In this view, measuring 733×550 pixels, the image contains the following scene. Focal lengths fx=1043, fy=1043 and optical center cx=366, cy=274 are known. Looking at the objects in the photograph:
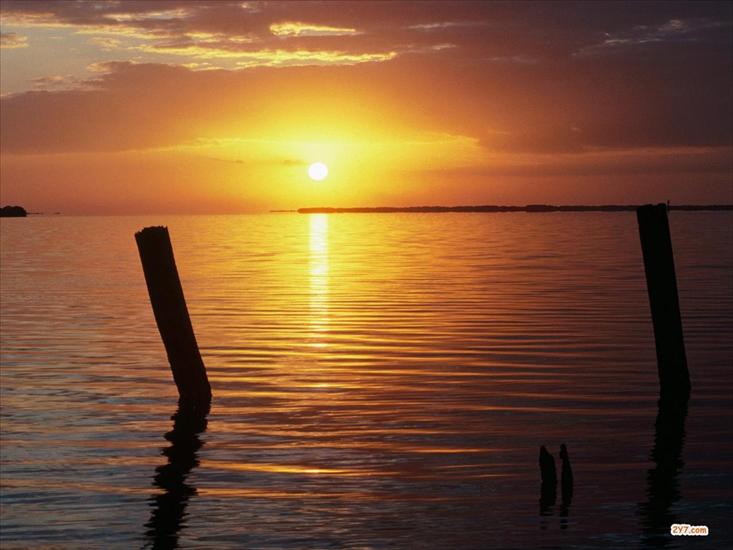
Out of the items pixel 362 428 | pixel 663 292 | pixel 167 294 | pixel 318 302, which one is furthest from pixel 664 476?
pixel 318 302

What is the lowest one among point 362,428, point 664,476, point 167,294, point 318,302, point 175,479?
point 664,476

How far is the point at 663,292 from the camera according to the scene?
16297mm

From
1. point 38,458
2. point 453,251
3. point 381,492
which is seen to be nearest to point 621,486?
point 381,492

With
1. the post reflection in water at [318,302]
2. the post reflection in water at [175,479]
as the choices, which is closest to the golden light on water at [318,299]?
the post reflection in water at [318,302]

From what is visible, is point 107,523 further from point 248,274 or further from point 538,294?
point 248,274

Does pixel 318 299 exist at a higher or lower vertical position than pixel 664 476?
higher

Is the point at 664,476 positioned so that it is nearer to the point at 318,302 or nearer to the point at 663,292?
the point at 663,292

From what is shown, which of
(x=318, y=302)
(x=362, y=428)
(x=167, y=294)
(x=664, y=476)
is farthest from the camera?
(x=318, y=302)

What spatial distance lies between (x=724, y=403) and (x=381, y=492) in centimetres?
778

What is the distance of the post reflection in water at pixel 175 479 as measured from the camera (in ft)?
35.4

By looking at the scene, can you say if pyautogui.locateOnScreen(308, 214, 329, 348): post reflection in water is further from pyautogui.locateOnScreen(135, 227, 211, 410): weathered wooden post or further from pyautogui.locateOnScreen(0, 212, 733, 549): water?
pyautogui.locateOnScreen(135, 227, 211, 410): weathered wooden post

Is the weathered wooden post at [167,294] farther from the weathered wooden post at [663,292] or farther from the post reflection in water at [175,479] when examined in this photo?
the weathered wooden post at [663,292]

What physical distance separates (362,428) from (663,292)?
203 inches

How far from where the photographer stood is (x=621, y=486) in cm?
1242
